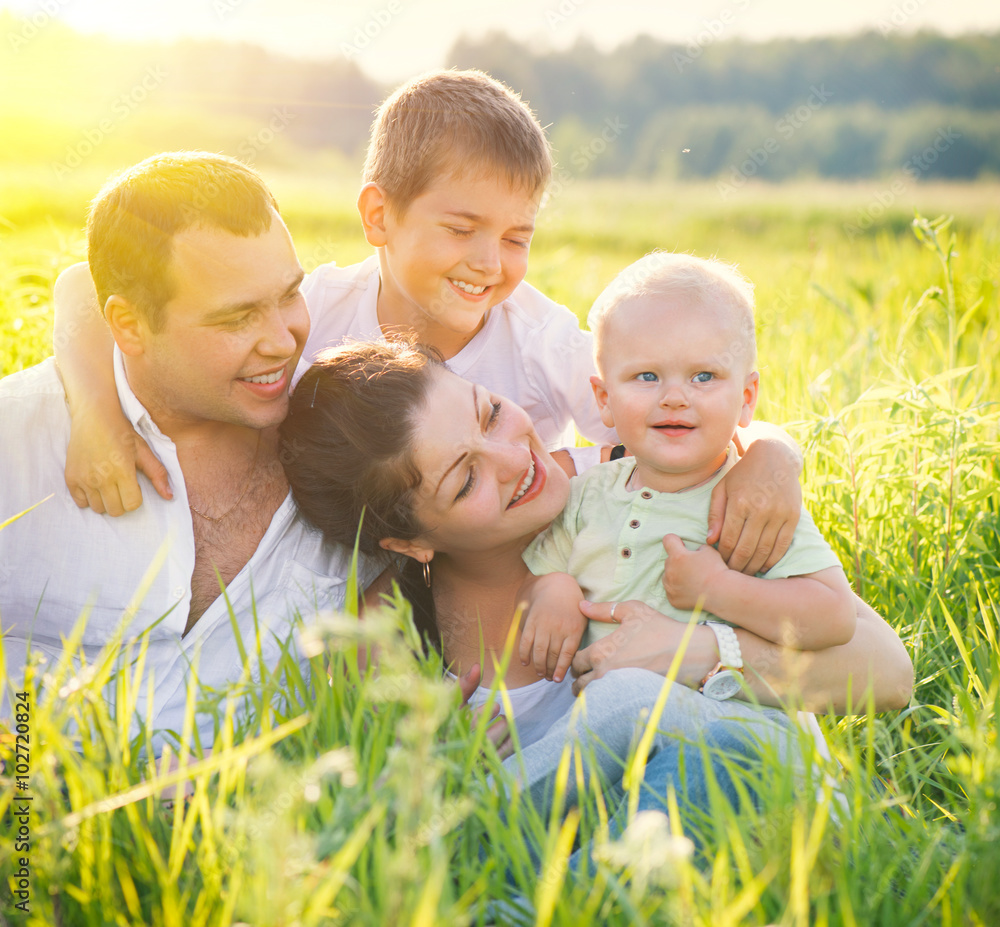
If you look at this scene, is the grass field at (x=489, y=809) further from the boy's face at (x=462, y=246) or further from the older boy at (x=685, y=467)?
the boy's face at (x=462, y=246)

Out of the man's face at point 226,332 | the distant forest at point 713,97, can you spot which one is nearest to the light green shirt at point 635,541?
the man's face at point 226,332

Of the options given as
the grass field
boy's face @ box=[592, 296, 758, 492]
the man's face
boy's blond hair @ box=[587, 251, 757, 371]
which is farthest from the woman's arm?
the man's face

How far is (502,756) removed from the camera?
2.22 meters

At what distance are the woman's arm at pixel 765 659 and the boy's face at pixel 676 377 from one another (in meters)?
0.43

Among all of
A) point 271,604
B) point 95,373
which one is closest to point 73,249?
point 95,373

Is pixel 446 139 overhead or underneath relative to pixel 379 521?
overhead

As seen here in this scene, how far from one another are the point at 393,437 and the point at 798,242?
1777 centimetres

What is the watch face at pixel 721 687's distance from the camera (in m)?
2.06

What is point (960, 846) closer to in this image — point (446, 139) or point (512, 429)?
point (512, 429)

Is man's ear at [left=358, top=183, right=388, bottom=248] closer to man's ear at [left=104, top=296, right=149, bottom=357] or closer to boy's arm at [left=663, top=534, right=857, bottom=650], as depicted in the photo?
man's ear at [left=104, top=296, right=149, bottom=357]

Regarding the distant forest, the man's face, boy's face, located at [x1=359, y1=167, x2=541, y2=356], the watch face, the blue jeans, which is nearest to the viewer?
the blue jeans

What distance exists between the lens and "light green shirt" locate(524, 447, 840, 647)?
2.20 meters

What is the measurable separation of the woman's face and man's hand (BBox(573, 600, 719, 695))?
355 mm

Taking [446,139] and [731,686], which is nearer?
[731,686]
